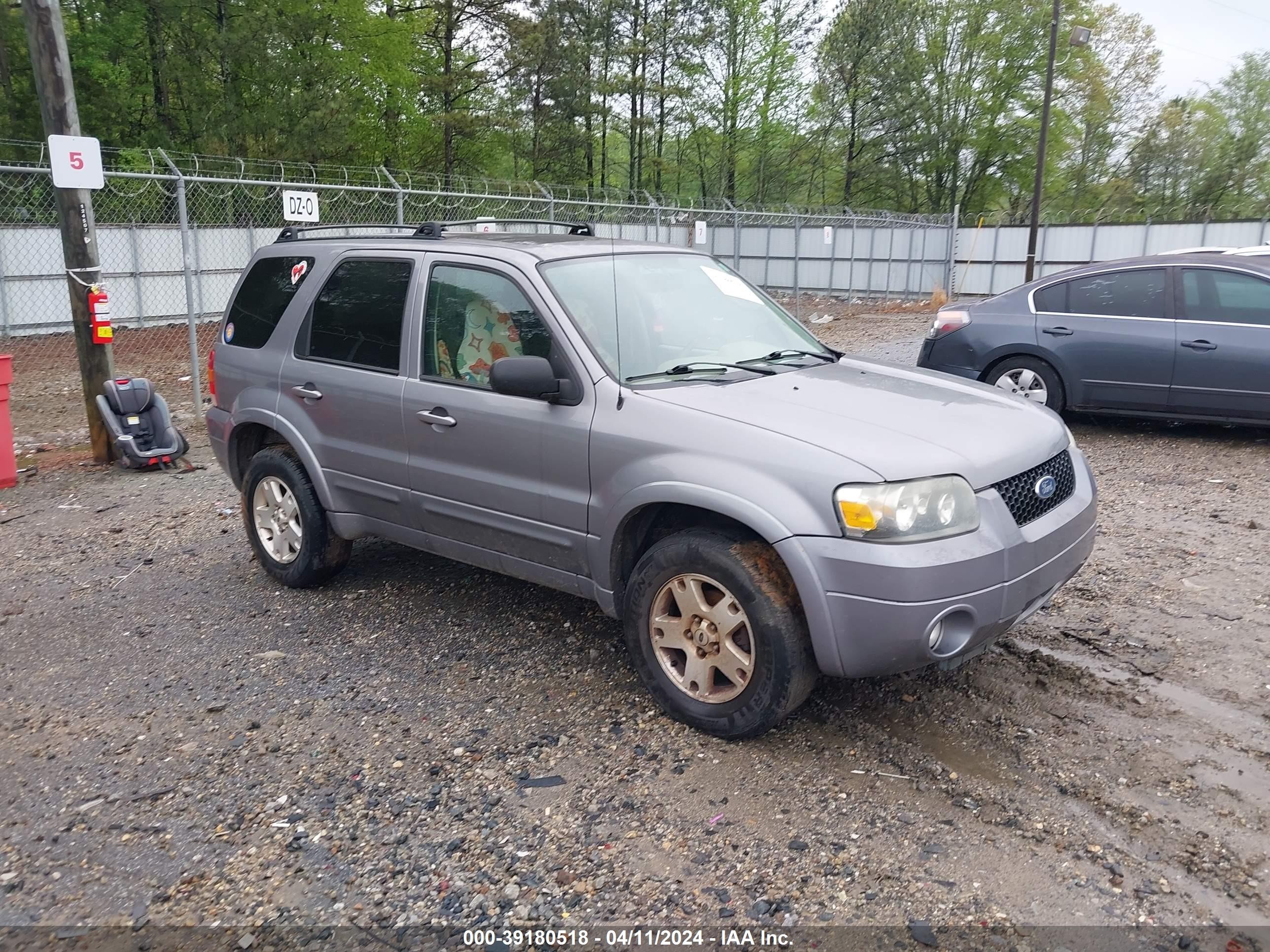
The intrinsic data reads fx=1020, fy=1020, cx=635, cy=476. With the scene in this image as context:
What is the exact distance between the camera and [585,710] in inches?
164

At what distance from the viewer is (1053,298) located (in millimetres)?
9156

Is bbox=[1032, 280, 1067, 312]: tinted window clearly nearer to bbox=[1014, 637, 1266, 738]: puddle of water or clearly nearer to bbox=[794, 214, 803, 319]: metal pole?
bbox=[1014, 637, 1266, 738]: puddle of water

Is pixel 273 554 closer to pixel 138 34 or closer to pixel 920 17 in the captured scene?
pixel 138 34

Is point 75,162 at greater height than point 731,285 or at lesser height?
greater

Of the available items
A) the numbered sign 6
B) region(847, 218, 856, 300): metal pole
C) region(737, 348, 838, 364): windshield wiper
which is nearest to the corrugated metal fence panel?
region(847, 218, 856, 300): metal pole

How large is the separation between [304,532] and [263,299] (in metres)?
1.35

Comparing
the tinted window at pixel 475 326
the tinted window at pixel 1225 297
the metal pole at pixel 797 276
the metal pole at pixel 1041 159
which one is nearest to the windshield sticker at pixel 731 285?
the tinted window at pixel 475 326

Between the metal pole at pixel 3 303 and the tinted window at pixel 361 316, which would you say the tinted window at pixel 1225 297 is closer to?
the tinted window at pixel 361 316

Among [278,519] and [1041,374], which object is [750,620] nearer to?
[278,519]

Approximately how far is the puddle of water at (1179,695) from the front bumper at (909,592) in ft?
3.34

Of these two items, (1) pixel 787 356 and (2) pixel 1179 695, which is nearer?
(2) pixel 1179 695

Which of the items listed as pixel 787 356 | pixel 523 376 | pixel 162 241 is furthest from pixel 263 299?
pixel 162 241

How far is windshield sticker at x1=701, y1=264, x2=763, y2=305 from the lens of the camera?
4.96 metres

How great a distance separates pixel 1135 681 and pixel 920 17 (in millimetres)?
45761
